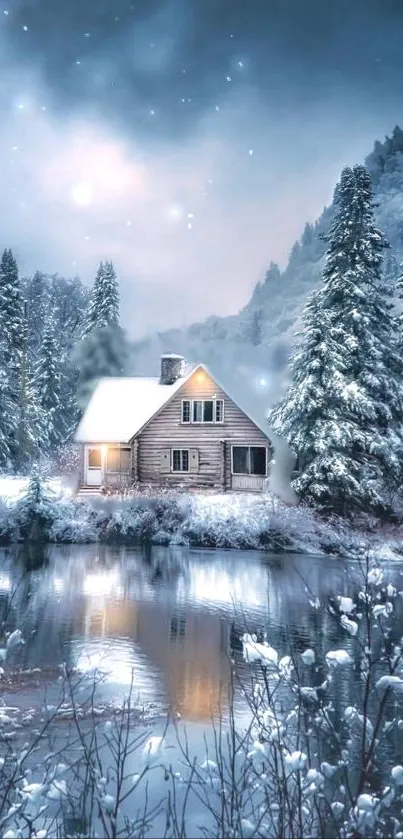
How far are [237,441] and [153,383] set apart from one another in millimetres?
8285

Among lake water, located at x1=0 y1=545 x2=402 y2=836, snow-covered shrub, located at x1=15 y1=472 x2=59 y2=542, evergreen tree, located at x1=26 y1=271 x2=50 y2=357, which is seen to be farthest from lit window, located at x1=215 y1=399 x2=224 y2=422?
evergreen tree, located at x1=26 y1=271 x2=50 y2=357

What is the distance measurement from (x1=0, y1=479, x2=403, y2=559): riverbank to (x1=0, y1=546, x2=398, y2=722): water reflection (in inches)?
83.0

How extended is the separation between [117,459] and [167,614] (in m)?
25.9

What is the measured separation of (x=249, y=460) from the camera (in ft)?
140

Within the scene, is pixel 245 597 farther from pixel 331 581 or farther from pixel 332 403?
pixel 332 403

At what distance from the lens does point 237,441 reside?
4281 cm

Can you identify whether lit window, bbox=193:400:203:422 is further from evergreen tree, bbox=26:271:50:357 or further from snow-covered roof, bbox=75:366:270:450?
evergreen tree, bbox=26:271:50:357

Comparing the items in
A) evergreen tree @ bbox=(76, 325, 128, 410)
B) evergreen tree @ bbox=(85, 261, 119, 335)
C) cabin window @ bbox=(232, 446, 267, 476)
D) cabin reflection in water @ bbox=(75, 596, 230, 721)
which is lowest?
cabin reflection in water @ bbox=(75, 596, 230, 721)

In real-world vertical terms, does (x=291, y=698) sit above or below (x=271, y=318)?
below

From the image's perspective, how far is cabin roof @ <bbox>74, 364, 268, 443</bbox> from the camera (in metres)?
43.6

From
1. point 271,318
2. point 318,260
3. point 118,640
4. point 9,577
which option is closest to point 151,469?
point 9,577

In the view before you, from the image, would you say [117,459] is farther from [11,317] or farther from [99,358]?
[11,317]

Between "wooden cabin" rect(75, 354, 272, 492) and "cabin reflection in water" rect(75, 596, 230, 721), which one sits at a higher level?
"wooden cabin" rect(75, 354, 272, 492)

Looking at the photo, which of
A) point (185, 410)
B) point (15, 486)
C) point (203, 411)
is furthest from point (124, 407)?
point (15, 486)
